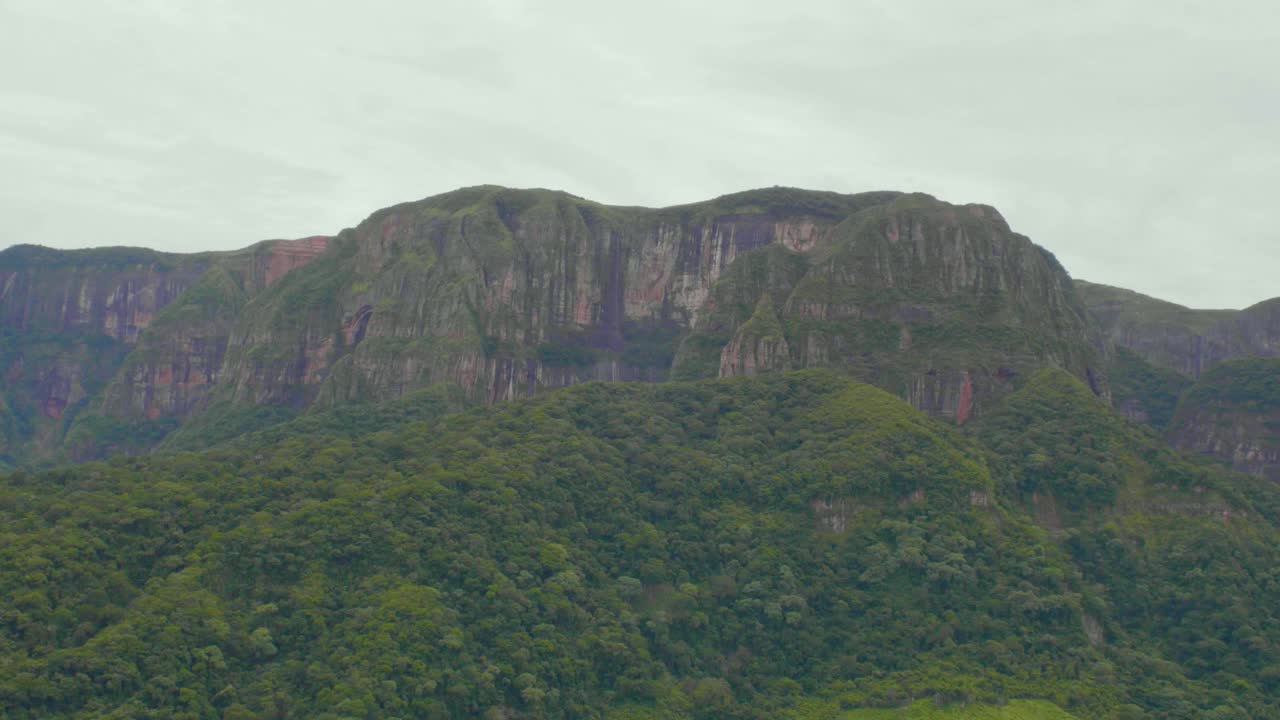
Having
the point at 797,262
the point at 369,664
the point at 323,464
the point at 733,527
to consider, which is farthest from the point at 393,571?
the point at 797,262

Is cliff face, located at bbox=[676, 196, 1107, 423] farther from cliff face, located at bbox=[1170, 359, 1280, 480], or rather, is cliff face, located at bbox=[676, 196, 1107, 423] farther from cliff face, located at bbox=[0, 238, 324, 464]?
cliff face, located at bbox=[0, 238, 324, 464]

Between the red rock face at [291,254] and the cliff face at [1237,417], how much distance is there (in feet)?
331

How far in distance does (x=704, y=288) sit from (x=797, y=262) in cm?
1804

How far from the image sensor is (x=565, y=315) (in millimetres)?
131375

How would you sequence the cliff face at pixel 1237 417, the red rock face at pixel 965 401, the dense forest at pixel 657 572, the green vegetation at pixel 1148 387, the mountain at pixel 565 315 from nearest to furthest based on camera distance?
1. the dense forest at pixel 657 572
2. the red rock face at pixel 965 401
3. the mountain at pixel 565 315
4. the cliff face at pixel 1237 417
5. the green vegetation at pixel 1148 387

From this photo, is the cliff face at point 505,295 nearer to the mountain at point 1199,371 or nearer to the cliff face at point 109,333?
the cliff face at point 109,333

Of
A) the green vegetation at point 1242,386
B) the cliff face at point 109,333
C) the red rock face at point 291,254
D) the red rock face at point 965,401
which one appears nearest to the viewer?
the red rock face at point 965,401

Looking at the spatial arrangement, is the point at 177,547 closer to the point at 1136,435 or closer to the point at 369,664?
the point at 369,664

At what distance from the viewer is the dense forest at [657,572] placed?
6072 centimetres

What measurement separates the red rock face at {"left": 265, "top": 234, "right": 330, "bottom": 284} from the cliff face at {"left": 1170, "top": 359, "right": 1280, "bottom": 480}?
331ft

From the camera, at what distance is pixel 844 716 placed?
68312 mm

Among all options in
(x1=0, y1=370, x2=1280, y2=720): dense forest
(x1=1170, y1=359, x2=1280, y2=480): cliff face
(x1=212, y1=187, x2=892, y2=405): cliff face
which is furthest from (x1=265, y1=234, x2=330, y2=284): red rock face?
(x1=1170, y1=359, x2=1280, y2=480): cliff face

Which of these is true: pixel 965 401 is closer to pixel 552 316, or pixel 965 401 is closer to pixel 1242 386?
pixel 1242 386

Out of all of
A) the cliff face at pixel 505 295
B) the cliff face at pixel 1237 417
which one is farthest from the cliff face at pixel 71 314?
the cliff face at pixel 1237 417
